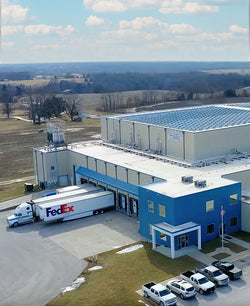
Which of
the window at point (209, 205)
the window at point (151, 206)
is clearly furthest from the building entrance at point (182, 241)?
the window at point (151, 206)

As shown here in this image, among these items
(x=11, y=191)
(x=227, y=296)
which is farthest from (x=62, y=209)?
(x=227, y=296)

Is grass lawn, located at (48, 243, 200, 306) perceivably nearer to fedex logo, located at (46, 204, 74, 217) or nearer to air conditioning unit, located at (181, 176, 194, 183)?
air conditioning unit, located at (181, 176, 194, 183)

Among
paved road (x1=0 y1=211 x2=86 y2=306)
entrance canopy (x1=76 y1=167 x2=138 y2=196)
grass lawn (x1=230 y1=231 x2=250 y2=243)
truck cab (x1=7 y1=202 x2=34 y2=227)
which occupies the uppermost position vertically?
entrance canopy (x1=76 y1=167 x2=138 y2=196)

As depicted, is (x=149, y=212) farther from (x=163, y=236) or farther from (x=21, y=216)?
(x=21, y=216)

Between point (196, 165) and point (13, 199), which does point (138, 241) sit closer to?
point (196, 165)

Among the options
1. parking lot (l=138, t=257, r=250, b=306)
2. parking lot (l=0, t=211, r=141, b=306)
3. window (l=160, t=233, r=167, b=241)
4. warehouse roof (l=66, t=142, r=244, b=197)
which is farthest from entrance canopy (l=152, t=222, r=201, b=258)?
parking lot (l=138, t=257, r=250, b=306)

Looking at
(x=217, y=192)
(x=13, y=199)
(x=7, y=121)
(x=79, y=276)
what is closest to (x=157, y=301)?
(x=79, y=276)

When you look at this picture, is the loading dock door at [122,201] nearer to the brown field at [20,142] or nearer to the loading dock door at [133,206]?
the loading dock door at [133,206]
